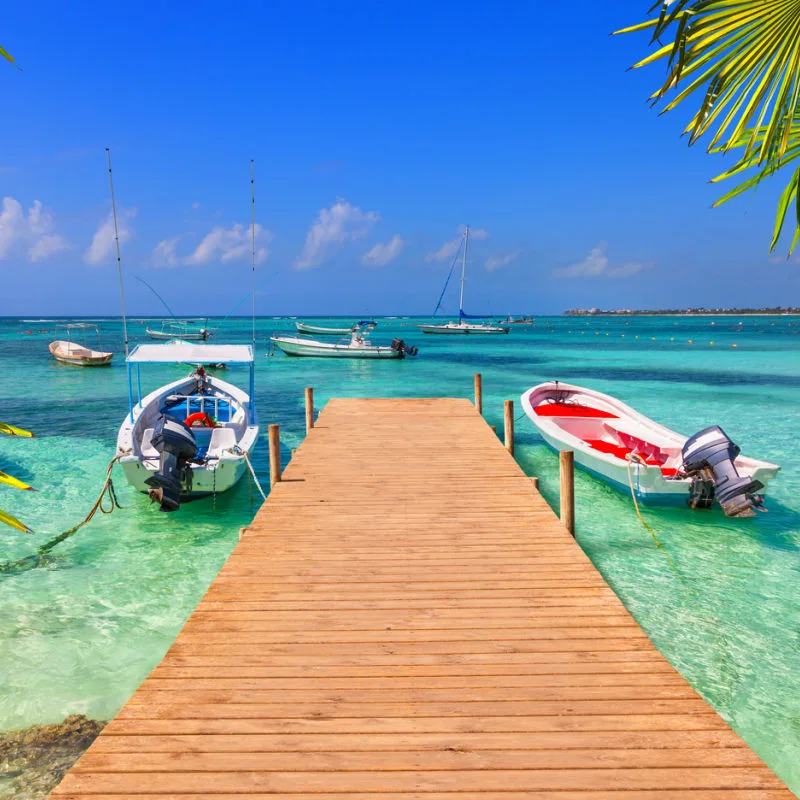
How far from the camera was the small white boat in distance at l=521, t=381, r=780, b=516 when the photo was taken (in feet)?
30.1

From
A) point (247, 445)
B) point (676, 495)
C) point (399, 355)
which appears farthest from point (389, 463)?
point (399, 355)

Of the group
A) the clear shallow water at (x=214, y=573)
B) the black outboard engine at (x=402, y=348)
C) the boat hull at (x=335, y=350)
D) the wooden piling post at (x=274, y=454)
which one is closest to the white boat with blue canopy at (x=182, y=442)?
the clear shallow water at (x=214, y=573)

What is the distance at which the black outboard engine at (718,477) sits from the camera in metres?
8.83

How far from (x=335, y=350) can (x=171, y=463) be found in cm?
3424

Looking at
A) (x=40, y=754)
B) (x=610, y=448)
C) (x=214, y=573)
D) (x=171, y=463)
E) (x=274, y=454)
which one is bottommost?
(x=214, y=573)

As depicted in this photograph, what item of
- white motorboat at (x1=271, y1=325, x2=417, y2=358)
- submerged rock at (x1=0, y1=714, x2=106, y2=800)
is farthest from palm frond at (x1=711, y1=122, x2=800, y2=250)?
white motorboat at (x1=271, y1=325, x2=417, y2=358)

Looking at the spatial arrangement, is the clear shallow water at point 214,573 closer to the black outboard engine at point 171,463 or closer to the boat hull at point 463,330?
the black outboard engine at point 171,463

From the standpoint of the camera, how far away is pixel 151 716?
362cm

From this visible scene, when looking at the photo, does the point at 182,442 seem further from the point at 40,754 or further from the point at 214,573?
the point at 40,754

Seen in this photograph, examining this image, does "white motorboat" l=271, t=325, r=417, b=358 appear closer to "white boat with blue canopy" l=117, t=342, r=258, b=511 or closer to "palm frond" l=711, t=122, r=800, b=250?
"white boat with blue canopy" l=117, t=342, r=258, b=511

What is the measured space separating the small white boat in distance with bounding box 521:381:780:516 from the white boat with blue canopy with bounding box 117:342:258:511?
20.8 feet

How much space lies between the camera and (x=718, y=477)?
9.30m

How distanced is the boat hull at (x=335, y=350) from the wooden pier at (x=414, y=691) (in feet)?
119

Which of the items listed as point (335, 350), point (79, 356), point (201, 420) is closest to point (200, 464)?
point (201, 420)
